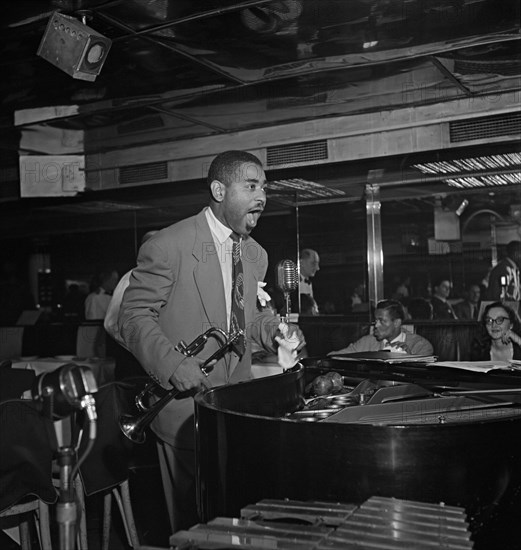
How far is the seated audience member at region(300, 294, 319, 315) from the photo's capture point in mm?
6840

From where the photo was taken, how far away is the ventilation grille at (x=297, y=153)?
6555 millimetres

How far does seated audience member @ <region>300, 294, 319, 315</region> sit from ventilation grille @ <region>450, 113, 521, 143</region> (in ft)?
6.61

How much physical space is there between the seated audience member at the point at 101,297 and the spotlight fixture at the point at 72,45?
158 inches

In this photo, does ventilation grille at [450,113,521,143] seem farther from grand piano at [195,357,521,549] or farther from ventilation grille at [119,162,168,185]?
grand piano at [195,357,521,549]

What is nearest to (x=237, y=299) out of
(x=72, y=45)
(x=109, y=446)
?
(x=109, y=446)

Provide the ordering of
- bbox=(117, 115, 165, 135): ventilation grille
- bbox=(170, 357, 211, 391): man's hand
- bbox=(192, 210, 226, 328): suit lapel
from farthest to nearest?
bbox=(117, 115, 165, 135): ventilation grille → bbox=(192, 210, 226, 328): suit lapel → bbox=(170, 357, 211, 391): man's hand

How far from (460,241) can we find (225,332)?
4836 millimetres

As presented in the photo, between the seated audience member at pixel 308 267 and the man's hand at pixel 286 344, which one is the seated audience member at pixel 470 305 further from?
the man's hand at pixel 286 344

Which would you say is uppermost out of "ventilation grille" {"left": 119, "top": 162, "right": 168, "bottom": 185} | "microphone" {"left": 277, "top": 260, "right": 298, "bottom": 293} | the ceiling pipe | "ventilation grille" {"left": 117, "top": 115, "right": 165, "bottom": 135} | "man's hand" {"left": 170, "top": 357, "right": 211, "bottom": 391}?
"ventilation grille" {"left": 117, "top": 115, "right": 165, "bottom": 135}

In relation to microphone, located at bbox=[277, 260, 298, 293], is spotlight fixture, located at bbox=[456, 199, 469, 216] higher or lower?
higher

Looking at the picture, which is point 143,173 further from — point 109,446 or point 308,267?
point 109,446

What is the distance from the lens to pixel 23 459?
2488 millimetres

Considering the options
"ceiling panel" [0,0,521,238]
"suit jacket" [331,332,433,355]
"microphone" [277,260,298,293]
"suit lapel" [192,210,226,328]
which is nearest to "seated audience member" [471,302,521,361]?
"suit jacket" [331,332,433,355]

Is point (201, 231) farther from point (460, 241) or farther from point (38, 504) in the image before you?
point (460, 241)
